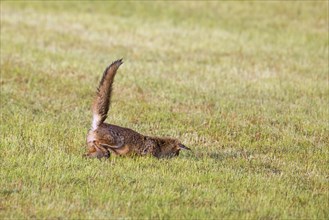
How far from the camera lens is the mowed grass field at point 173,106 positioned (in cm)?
816

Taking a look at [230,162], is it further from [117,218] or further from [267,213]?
[117,218]

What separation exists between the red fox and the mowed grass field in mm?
154

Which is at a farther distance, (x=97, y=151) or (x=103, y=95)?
(x=97, y=151)

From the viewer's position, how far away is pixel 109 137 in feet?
30.4

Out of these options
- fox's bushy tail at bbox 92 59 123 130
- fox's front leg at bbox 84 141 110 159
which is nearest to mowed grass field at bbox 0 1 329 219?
fox's front leg at bbox 84 141 110 159

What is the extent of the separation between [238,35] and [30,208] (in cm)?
1796

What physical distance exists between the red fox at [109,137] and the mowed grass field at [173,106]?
15cm

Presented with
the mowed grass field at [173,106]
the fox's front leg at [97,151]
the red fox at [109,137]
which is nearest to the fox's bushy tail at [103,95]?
the red fox at [109,137]

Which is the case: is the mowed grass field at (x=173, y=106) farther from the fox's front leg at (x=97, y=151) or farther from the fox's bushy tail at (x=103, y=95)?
the fox's bushy tail at (x=103, y=95)

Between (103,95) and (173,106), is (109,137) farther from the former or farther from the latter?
(173,106)

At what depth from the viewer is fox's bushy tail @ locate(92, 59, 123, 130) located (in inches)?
361

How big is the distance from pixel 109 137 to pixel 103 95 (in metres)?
0.50

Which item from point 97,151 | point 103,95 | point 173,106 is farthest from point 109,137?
point 173,106

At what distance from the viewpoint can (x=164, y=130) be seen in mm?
12094
